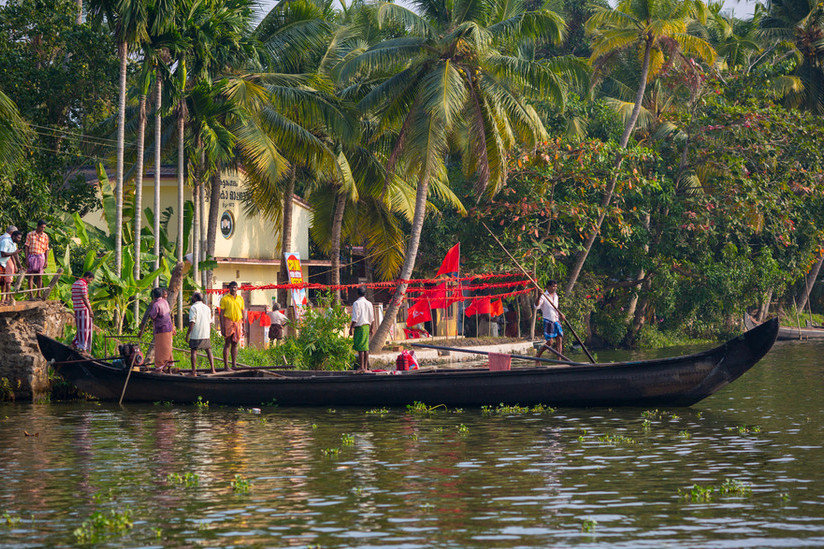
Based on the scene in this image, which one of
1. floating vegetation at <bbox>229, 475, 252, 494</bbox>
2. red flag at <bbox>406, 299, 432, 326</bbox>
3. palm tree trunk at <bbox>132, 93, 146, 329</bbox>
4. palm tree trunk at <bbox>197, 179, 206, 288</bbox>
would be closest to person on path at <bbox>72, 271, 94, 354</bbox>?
palm tree trunk at <bbox>132, 93, 146, 329</bbox>

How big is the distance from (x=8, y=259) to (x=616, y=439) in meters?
13.1

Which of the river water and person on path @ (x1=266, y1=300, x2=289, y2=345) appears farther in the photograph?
person on path @ (x1=266, y1=300, x2=289, y2=345)

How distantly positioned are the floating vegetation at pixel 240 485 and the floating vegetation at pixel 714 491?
4452 mm

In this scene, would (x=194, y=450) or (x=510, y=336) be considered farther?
(x=510, y=336)

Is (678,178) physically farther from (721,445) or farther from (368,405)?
(721,445)

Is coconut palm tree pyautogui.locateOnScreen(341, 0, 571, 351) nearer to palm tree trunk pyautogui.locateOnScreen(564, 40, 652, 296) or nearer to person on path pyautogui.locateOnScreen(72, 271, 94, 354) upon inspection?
palm tree trunk pyautogui.locateOnScreen(564, 40, 652, 296)

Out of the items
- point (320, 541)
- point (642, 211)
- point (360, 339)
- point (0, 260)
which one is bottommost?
point (320, 541)

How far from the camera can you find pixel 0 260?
794 inches

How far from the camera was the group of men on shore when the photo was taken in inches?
794

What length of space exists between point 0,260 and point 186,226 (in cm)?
888

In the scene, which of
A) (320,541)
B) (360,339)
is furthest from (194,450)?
(360,339)

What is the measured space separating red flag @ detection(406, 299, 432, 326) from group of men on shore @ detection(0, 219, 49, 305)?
8335 millimetres

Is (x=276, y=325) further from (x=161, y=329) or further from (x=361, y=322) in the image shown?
(x=161, y=329)

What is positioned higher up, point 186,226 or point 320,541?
point 186,226
